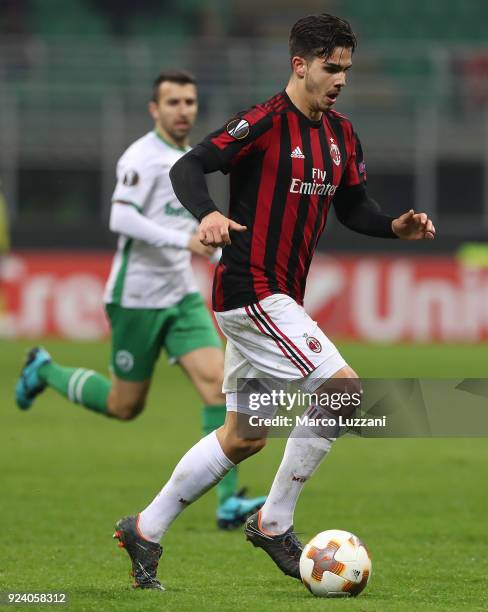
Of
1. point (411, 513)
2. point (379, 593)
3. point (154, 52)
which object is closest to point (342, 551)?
point (379, 593)

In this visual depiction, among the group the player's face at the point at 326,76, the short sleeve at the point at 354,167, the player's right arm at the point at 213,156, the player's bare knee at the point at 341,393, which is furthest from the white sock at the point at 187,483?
the player's face at the point at 326,76

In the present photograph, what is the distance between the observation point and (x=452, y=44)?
23250 millimetres

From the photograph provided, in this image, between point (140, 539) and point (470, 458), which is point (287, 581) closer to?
point (140, 539)

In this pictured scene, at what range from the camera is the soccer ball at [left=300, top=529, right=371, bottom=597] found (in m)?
4.51

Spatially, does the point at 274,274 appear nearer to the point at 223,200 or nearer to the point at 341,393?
the point at 341,393

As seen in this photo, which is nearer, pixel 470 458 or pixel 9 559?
pixel 9 559

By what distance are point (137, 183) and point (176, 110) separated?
52cm

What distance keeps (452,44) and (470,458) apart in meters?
15.3

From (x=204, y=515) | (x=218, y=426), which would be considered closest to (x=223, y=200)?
(x=204, y=515)

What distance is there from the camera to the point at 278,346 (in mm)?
4656

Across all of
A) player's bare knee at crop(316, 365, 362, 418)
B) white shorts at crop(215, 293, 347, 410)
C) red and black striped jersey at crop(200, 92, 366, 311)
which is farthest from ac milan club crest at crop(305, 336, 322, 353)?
red and black striped jersey at crop(200, 92, 366, 311)

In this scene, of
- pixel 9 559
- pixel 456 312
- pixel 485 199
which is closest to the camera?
pixel 9 559

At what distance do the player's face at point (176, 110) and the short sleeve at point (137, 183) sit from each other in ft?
1.04

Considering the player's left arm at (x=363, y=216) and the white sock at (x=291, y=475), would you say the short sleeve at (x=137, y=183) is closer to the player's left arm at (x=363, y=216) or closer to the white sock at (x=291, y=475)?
the player's left arm at (x=363, y=216)
